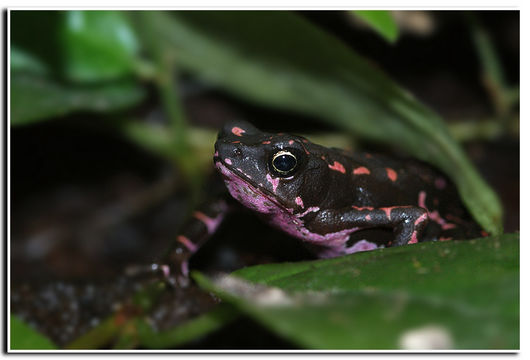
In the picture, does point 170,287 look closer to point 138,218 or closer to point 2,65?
point 2,65

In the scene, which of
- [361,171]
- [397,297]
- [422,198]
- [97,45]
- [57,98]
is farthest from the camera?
[97,45]

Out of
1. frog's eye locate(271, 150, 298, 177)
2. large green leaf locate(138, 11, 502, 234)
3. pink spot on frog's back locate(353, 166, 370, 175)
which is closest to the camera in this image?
frog's eye locate(271, 150, 298, 177)

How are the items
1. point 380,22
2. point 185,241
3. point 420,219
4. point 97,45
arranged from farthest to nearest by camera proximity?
point 97,45 → point 185,241 → point 420,219 → point 380,22

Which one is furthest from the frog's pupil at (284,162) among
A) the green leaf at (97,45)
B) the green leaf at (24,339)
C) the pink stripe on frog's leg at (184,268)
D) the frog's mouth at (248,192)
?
the green leaf at (97,45)

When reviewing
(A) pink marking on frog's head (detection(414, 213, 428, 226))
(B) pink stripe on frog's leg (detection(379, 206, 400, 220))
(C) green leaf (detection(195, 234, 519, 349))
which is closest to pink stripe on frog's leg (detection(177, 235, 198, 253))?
(C) green leaf (detection(195, 234, 519, 349))

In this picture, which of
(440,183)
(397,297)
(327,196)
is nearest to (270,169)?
(327,196)

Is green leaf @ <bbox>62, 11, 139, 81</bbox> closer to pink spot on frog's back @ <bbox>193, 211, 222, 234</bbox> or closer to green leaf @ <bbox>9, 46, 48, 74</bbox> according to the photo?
green leaf @ <bbox>9, 46, 48, 74</bbox>

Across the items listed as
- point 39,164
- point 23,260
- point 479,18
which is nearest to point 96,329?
point 23,260

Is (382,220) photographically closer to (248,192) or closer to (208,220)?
(248,192)
